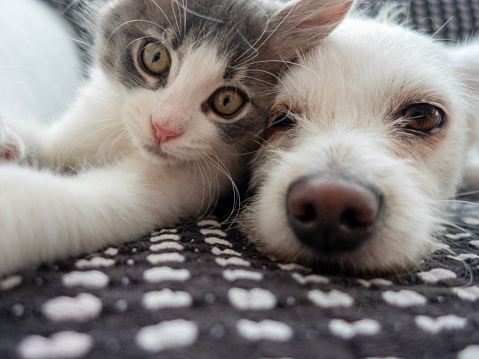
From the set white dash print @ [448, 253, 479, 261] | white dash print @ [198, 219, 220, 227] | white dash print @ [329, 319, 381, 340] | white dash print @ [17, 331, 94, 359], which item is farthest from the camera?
white dash print @ [198, 219, 220, 227]

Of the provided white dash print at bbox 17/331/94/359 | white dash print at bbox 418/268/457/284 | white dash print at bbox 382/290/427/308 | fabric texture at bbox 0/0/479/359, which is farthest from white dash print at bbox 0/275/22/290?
white dash print at bbox 418/268/457/284

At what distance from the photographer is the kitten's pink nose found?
0.94 meters

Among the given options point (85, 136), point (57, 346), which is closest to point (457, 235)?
point (57, 346)

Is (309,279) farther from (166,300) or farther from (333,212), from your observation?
(166,300)

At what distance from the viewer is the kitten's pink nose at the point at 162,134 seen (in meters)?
0.94

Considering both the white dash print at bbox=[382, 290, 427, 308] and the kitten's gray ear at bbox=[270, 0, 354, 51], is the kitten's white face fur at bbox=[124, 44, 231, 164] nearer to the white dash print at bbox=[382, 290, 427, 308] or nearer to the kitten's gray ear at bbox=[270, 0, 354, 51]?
the kitten's gray ear at bbox=[270, 0, 354, 51]

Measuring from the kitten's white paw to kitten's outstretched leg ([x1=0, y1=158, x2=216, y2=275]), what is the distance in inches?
3.5

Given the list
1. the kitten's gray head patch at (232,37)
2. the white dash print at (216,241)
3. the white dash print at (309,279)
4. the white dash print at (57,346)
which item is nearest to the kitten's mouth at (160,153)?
the kitten's gray head patch at (232,37)

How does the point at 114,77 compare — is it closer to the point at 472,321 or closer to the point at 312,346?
the point at 312,346

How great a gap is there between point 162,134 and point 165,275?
1.37 ft

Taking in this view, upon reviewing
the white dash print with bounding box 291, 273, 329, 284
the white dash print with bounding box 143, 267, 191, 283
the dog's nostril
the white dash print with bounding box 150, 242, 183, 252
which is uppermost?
the white dash print with bounding box 150, 242, 183, 252

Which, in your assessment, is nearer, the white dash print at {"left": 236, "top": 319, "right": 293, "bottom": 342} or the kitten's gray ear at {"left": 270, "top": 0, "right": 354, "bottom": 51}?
the white dash print at {"left": 236, "top": 319, "right": 293, "bottom": 342}

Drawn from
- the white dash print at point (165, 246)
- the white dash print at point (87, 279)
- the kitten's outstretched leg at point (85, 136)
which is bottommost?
the white dash print at point (87, 279)

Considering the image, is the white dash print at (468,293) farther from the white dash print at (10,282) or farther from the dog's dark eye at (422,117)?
the white dash print at (10,282)
